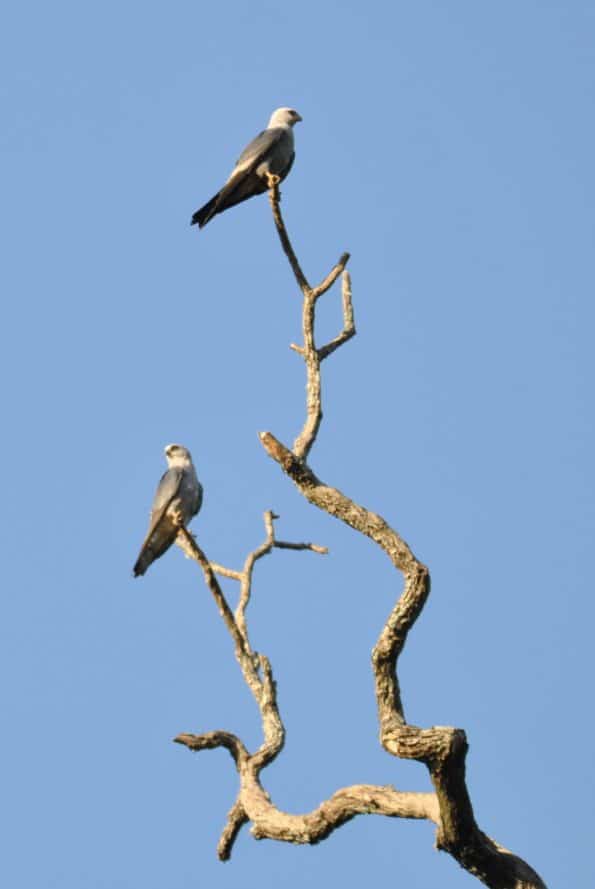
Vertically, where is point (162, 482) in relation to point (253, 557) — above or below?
above

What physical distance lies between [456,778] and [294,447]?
6.05ft

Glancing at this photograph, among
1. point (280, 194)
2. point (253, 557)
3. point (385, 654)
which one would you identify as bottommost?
point (385, 654)

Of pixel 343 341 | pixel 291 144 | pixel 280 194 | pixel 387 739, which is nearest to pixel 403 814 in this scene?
pixel 387 739

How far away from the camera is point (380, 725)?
5.36 metres

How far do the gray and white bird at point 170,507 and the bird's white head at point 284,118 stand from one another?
9.20 feet

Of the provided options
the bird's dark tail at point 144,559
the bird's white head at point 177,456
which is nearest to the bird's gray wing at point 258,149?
the bird's white head at point 177,456

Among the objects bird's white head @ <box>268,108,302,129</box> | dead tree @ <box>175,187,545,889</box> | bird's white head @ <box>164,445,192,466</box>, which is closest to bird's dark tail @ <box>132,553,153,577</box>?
bird's white head @ <box>164,445,192,466</box>

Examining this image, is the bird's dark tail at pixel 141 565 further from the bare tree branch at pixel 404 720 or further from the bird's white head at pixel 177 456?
the bare tree branch at pixel 404 720

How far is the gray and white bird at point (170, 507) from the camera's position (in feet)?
29.6

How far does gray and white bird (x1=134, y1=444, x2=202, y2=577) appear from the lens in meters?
9.03

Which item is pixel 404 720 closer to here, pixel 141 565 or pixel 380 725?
pixel 380 725

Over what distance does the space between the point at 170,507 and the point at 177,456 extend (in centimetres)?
67

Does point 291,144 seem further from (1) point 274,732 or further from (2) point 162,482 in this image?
(1) point 274,732

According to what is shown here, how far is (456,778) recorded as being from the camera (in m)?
4.97
